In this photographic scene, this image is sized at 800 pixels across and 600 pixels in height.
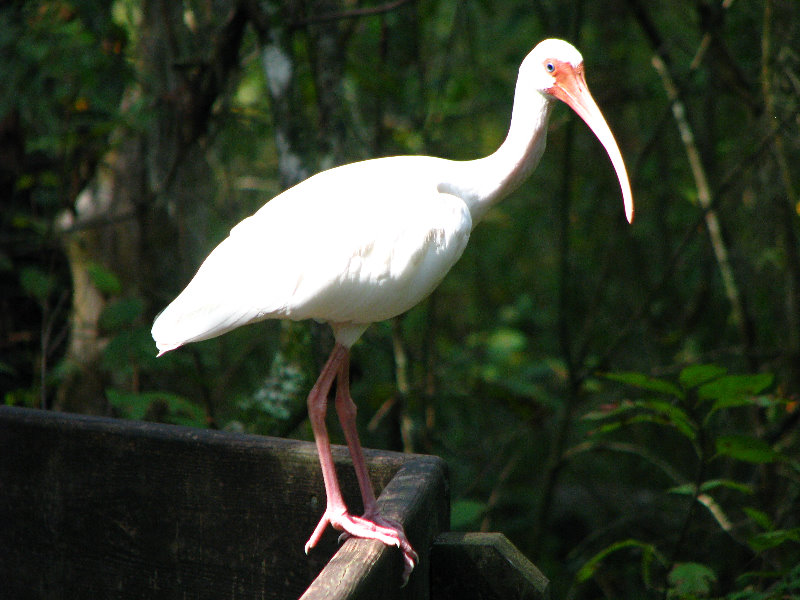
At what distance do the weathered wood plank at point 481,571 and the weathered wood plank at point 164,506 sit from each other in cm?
7

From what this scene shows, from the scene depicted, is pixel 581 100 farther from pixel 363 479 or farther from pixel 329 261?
pixel 363 479

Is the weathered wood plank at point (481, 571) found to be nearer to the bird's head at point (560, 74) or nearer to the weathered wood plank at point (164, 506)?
the weathered wood plank at point (164, 506)

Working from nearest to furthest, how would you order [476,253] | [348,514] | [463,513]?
1. [348,514]
2. [463,513]
3. [476,253]

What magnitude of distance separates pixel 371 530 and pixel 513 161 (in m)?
1.33

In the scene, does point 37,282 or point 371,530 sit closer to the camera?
point 371,530

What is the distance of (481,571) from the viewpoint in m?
2.35

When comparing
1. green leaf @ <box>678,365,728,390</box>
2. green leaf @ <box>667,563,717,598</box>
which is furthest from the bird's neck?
green leaf @ <box>667,563,717,598</box>

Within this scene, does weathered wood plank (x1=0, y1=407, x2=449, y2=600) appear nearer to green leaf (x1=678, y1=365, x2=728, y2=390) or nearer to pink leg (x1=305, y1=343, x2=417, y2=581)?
pink leg (x1=305, y1=343, x2=417, y2=581)

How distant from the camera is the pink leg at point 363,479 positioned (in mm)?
2219

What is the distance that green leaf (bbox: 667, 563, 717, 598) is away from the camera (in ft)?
Answer: 9.53

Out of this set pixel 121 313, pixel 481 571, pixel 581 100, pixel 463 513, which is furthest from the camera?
pixel 121 313

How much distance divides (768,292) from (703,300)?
0.78m

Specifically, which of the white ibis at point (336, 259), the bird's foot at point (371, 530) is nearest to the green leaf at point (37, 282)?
the white ibis at point (336, 259)

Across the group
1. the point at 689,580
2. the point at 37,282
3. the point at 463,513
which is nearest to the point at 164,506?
the point at 463,513
